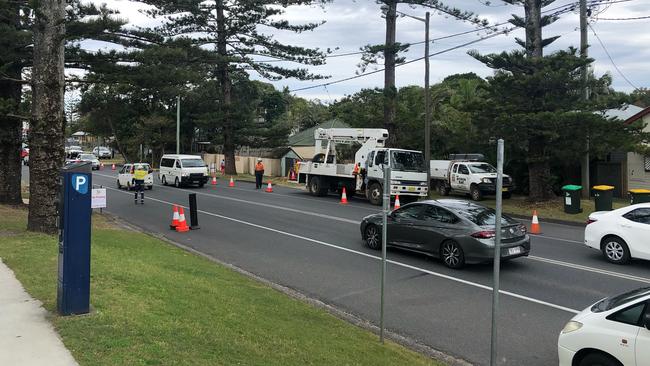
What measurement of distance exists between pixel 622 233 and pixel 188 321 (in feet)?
30.3

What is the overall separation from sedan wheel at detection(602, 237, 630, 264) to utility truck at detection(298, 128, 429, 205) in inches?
386

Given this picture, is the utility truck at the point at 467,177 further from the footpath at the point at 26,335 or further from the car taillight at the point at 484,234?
the footpath at the point at 26,335

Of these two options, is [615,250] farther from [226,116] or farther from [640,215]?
[226,116]

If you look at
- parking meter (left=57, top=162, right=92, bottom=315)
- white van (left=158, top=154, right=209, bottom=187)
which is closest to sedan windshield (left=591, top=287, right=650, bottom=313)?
parking meter (left=57, top=162, right=92, bottom=315)

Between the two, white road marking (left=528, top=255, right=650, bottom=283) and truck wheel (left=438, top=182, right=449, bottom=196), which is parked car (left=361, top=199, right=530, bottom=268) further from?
truck wheel (left=438, top=182, right=449, bottom=196)

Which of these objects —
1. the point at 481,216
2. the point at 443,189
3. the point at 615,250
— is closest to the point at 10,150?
the point at 481,216

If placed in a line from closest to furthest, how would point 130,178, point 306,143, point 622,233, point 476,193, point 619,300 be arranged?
point 619,300 → point 622,233 → point 476,193 → point 130,178 → point 306,143

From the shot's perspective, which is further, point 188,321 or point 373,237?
point 373,237

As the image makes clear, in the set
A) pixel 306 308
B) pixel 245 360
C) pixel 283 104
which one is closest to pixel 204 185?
pixel 306 308

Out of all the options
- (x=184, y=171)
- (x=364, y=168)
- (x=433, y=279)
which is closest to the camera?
(x=433, y=279)

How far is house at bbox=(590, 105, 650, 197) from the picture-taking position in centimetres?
2555

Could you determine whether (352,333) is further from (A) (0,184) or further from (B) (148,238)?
(A) (0,184)

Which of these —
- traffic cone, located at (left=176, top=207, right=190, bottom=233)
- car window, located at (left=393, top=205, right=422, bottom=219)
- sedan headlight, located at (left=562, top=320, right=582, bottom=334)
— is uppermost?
car window, located at (left=393, top=205, right=422, bottom=219)

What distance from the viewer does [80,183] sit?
6027 millimetres
